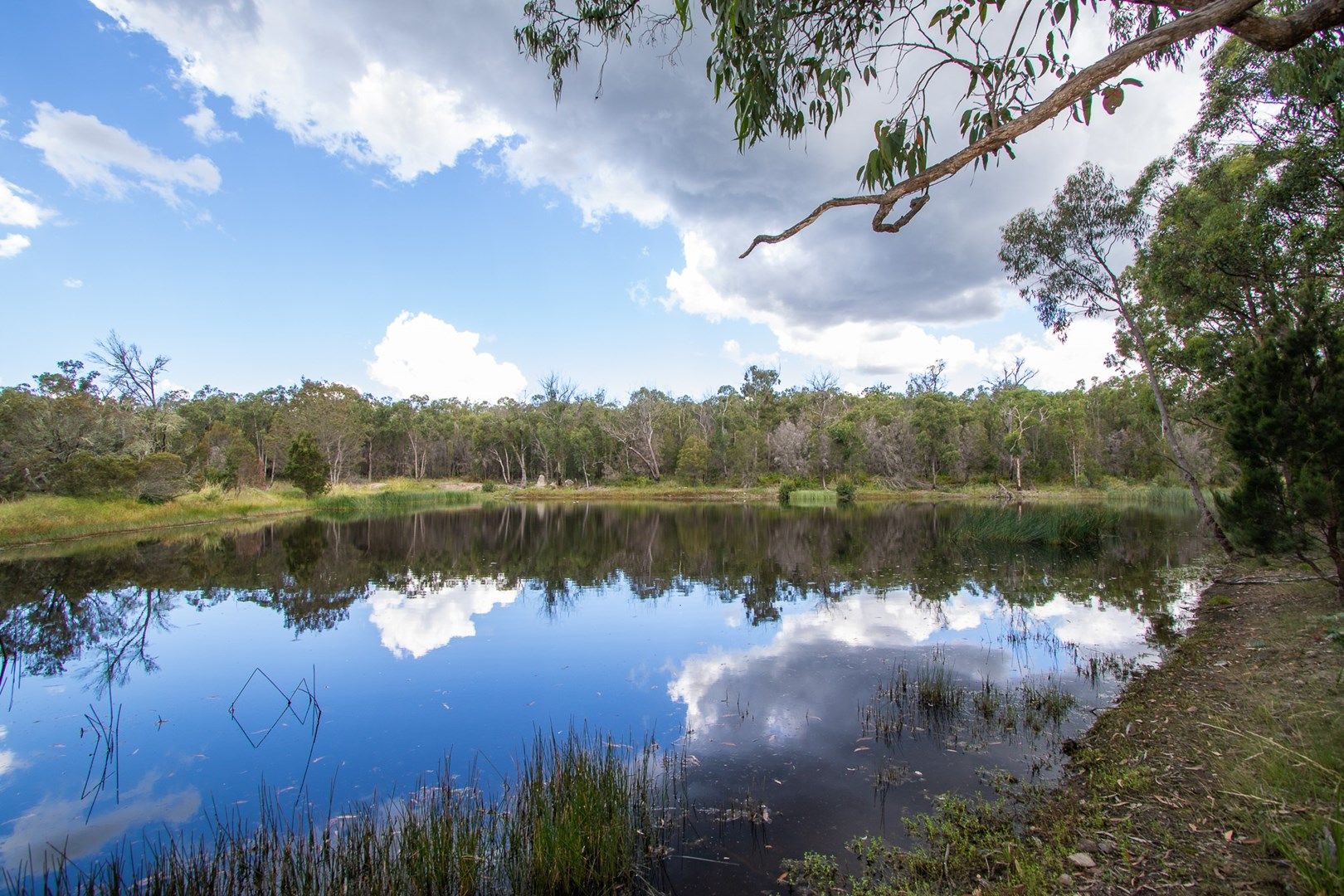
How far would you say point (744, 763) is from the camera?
6.12m

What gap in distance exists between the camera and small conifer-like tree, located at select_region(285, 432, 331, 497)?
4303cm

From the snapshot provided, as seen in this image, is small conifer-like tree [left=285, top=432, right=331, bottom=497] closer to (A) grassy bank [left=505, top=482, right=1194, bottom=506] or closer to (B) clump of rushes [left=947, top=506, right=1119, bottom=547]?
(A) grassy bank [left=505, top=482, right=1194, bottom=506]

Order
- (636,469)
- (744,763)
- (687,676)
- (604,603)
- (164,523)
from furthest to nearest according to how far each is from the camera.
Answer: (636,469) → (164,523) → (604,603) → (687,676) → (744,763)

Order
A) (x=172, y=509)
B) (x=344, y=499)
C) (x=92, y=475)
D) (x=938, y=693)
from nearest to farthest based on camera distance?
(x=938, y=693)
(x=92, y=475)
(x=172, y=509)
(x=344, y=499)

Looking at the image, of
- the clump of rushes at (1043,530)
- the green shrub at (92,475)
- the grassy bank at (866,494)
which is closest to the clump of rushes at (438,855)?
the clump of rushes at (1043,530)

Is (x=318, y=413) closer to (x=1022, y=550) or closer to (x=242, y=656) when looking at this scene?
(x=242, y=656)

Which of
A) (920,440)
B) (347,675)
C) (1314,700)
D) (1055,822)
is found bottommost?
(347,675)

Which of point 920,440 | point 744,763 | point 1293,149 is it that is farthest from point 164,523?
point 920,440

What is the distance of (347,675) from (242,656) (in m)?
2.50

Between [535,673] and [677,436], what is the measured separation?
60.8m

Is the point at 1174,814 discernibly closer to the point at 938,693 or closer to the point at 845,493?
the point at 938,693

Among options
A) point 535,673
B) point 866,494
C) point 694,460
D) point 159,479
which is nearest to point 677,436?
point 694,460

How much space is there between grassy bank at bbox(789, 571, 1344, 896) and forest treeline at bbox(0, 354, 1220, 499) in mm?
35264

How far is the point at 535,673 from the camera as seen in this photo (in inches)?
371
